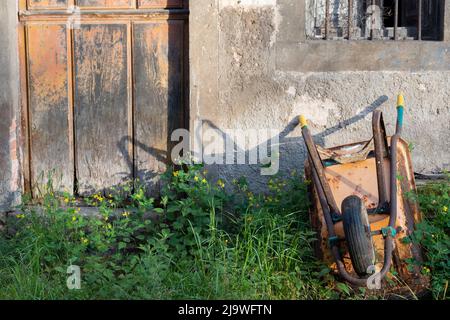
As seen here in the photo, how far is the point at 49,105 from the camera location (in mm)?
5043

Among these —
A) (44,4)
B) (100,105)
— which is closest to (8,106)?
(100,105)

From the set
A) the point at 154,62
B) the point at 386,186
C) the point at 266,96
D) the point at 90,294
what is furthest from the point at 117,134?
the point at 386,186

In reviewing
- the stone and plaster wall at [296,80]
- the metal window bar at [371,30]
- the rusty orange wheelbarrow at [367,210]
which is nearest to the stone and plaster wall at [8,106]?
the stone and plaster wall at [296,80]

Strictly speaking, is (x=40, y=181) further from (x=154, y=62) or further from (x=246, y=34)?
(x=246, y=34)

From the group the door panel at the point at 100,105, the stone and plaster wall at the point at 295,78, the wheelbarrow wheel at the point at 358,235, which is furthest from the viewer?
the door panel at the point at 100,105

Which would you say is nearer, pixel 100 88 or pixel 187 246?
pixel 187 246

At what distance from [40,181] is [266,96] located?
5.94 feet

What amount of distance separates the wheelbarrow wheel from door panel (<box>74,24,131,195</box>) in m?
1.98

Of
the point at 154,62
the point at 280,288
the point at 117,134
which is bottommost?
the point at 280,288

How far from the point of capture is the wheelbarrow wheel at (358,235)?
11.8 ft

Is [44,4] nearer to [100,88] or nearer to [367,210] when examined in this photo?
[100,88]

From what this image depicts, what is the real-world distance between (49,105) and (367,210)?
249 centimetres

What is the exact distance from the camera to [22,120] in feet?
16.6

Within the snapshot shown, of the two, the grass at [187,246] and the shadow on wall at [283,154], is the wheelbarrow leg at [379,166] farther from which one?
the shadow on wall at [283,154]
